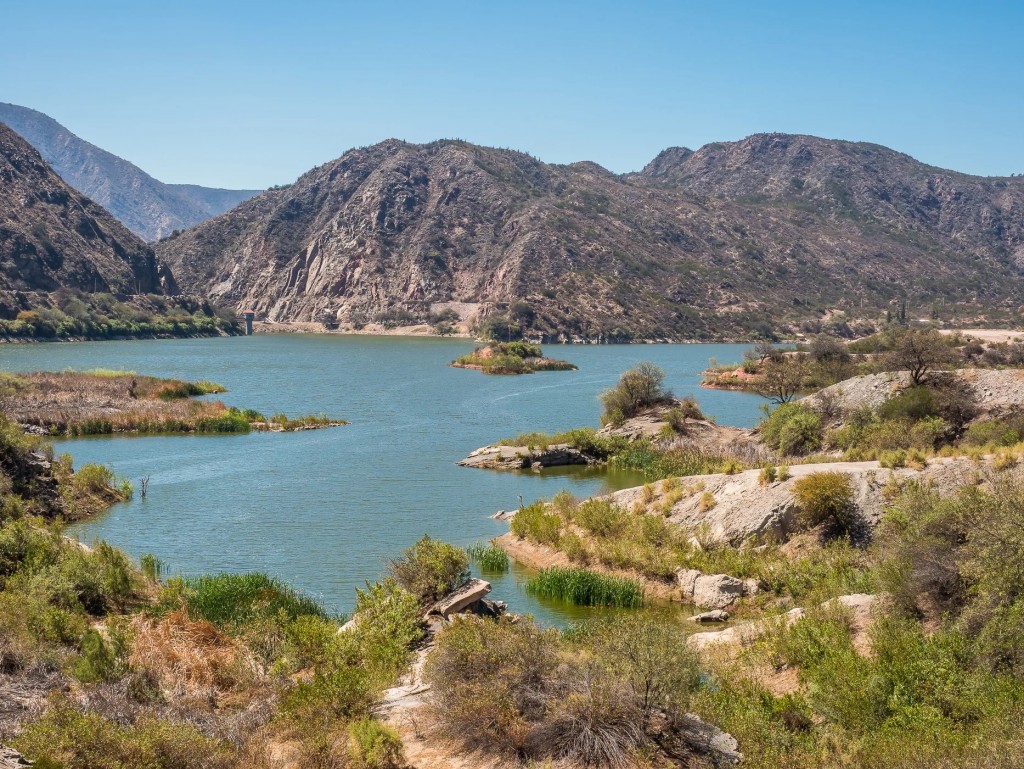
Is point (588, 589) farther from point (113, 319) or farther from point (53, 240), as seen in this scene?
point (53, 240)

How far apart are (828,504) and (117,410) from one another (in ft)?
146

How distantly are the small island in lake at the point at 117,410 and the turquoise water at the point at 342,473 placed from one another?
218 centimetres

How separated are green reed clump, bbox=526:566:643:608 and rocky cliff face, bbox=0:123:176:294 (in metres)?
138

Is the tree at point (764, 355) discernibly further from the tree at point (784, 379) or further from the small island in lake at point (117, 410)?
the small island in lake at point (117, 410)

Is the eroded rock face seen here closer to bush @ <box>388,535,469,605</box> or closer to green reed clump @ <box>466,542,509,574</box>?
green reed clump @ <box>466,542,509,574</box>

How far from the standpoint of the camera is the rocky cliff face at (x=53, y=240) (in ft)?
472

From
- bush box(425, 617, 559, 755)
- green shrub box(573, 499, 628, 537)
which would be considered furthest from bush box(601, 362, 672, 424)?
bush box(425, 617, 559, 755)

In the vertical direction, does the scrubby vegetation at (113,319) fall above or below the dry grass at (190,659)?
above

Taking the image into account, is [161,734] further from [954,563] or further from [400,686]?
[954,563]

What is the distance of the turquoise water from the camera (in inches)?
1049

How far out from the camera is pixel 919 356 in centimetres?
4072

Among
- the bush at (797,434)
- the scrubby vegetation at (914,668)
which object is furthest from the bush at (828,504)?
the bush at (797,434)

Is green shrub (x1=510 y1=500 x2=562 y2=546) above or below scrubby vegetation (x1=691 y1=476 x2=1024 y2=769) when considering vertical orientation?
below

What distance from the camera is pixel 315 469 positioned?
41094 millimetres
